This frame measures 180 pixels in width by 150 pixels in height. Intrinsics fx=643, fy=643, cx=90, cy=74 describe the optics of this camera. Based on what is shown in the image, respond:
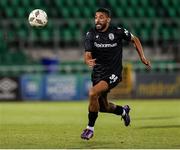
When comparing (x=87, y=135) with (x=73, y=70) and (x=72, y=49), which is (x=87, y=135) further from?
(x=72, y=49)

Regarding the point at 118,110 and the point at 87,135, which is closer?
the point at 87,135

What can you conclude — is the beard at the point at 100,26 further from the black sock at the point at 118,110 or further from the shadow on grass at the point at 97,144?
the shadow on grass at the point at 97,144

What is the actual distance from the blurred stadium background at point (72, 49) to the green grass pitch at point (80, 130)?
6.26 metres

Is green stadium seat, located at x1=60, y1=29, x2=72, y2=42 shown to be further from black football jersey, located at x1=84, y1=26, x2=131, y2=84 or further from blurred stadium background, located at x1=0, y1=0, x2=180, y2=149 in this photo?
black football jersey, located at x1=84, y1=26, x2=131, y2=84

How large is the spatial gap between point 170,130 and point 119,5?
711 inches

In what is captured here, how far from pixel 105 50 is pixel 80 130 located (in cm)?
198

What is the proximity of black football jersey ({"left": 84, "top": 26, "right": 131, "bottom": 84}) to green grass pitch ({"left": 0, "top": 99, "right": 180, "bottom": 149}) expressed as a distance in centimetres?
113

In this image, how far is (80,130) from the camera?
39.6 feet

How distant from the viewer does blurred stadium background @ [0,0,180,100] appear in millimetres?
23844

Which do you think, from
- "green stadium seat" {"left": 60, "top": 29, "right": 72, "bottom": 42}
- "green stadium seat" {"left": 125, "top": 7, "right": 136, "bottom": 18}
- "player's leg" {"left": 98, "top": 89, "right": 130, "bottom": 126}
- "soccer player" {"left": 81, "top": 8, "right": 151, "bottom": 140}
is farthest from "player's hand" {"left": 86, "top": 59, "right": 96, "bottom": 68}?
"green stadium seat" {"left": 125, "top": 7, "right": 136, "bottom": 18}

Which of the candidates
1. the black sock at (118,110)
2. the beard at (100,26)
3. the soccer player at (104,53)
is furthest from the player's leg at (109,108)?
the beard at (100,26)

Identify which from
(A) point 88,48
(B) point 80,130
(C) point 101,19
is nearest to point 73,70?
(B) point 80,130

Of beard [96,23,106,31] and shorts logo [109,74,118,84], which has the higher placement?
beard [96,23,106,31]

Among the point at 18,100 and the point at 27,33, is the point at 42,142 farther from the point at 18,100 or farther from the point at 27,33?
the point at 27,33
